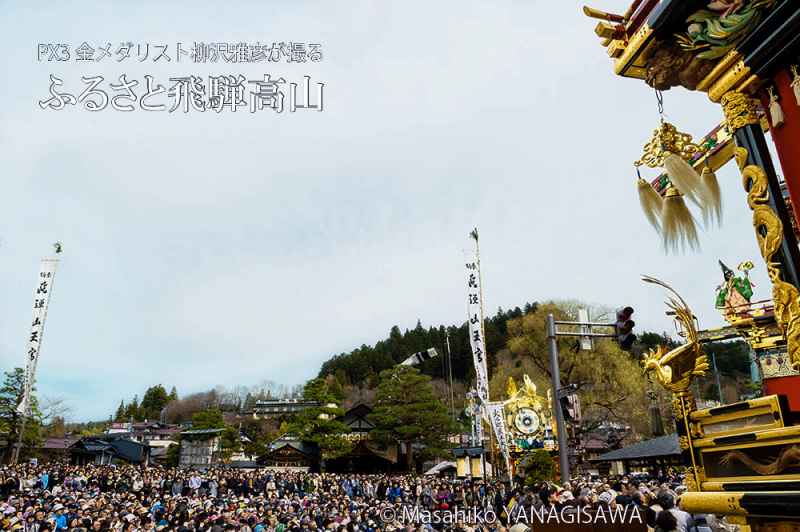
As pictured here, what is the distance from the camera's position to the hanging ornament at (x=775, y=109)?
4059mm

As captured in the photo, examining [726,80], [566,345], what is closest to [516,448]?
[566,345]

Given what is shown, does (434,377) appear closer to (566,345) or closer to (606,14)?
(566,345)

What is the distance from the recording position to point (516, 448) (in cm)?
2631

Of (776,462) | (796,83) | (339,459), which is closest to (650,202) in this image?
(796,83)

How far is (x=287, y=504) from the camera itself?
18859 mm

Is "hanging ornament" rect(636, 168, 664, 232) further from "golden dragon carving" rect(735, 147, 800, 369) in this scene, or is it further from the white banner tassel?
"golden dragon carving" rect(735, 147, 800, 369)

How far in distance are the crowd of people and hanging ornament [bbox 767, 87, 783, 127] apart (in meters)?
4.99

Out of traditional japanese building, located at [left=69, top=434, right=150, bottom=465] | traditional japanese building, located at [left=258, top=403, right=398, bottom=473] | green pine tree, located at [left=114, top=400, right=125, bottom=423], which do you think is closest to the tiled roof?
traditional japanese building, located at [left=258, top=403, right=398, bottom=473]

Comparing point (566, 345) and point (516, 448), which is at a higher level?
point (566, 345)

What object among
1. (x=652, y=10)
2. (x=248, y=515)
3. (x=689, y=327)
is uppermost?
(x=652, y=10)

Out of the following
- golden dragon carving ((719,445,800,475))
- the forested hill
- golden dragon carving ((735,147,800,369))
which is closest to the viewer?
golden dragon carving ((719,445,800,475))

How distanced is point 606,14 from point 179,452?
57134mm

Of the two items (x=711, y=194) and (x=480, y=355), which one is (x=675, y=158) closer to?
(x=711, y=194)

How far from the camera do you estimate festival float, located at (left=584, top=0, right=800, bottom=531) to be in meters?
→ 3.77
